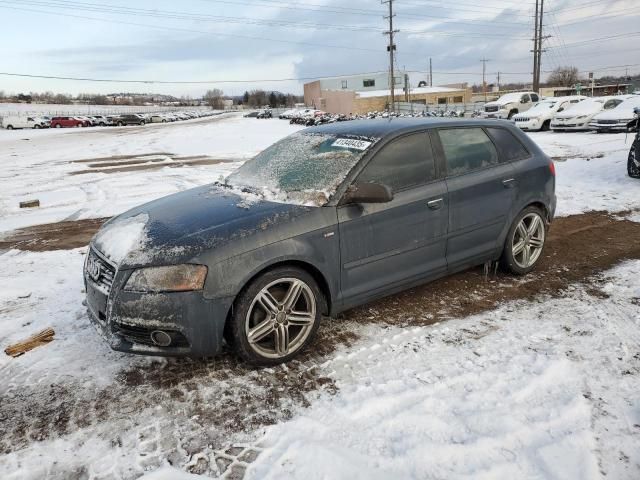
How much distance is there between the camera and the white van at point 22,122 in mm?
56500

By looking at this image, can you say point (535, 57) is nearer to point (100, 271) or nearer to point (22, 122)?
point (100, 271)

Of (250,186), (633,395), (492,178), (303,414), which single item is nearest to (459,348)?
(633,395)

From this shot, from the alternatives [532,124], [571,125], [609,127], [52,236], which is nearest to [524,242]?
[52,236]

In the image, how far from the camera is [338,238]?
3596mm

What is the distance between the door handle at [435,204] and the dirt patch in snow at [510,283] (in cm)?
90

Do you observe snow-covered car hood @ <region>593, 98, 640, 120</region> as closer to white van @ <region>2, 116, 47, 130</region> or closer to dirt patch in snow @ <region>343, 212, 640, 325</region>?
dirt patch in snow @ <region>343, 212, 640, 325</region>

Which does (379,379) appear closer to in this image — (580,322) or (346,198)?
(346,198)

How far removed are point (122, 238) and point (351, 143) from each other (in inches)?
75.6

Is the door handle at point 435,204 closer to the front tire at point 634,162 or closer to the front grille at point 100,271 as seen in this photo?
the front grille at point 100,271

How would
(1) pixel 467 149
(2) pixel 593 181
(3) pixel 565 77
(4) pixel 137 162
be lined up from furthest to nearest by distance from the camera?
1. (3) pixel 565 77
2. (4) pixel 137 162
3. (2) pixel 593 181
4. (1) pixel 467 149

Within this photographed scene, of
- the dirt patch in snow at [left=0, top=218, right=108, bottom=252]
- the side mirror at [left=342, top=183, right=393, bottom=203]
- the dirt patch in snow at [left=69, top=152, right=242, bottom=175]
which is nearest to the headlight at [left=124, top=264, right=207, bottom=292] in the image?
the side mirror at [left=342, top=183, right=393, bottom=203]

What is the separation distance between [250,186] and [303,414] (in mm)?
2025

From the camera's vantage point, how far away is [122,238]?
347 cm

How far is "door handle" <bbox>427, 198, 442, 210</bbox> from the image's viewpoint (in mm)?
4086
